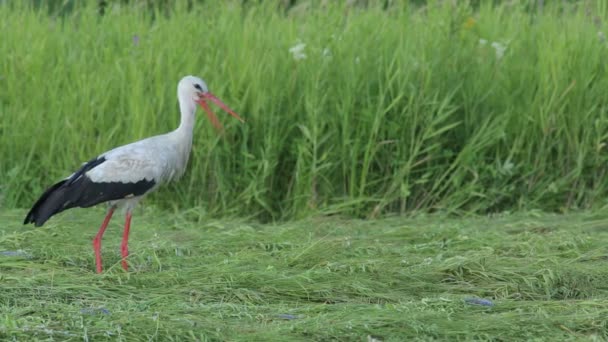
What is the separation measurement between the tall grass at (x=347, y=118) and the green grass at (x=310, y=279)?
34 cm

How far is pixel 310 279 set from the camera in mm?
4465

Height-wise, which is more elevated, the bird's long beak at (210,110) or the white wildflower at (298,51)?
the white wildflower at (298,51)

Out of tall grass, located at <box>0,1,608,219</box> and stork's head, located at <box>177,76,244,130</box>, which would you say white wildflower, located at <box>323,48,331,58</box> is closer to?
tall grass, located at <box>0,1,608,219</box>

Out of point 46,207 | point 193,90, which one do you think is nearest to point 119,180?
point 46,207

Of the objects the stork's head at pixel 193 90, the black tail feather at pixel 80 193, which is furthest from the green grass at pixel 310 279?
the stork's head at pixel 193 90

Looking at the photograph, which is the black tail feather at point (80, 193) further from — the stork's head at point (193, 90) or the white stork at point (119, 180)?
the stork's head at point (193, 90)

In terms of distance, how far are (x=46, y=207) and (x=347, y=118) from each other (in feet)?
6.20

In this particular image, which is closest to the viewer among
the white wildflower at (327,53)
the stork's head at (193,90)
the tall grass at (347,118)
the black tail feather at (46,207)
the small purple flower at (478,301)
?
the small purple flower at (478,301)

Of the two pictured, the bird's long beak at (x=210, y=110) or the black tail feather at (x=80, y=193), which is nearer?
the black tail feather at (x=80, y=193)

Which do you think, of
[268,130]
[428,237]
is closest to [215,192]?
[268,130]

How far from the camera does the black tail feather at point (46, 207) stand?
517 cm

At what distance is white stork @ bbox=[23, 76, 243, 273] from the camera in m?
5.22

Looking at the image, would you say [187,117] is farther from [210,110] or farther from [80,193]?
[80,193]

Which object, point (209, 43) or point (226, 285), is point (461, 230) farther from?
point (209, 43)
